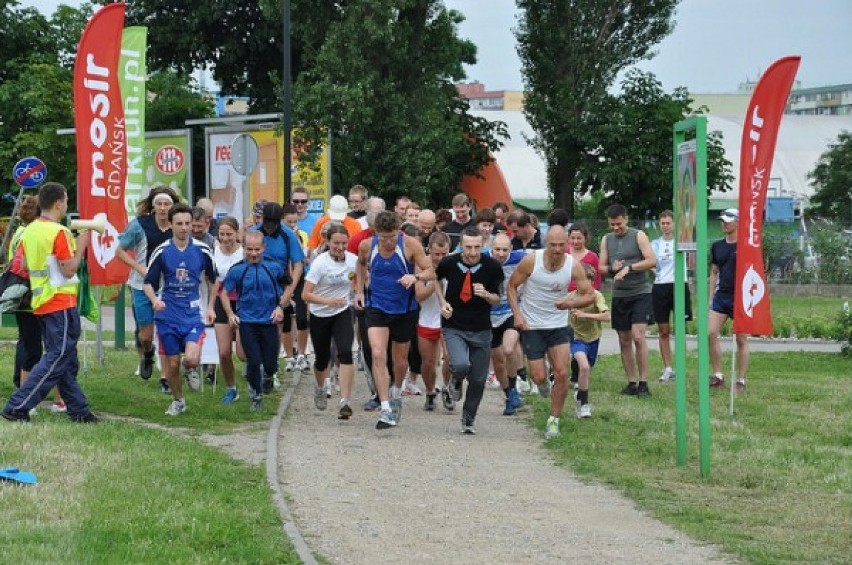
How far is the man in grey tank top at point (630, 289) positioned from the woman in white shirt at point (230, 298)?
3785mm

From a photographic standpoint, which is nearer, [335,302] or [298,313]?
[335,302]

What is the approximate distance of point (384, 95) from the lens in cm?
3331

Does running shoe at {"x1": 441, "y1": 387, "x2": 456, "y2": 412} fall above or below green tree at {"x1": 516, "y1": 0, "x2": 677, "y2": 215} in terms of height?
below

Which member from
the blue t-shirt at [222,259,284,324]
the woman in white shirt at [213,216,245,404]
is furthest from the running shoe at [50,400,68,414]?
the blue t-shirt at [222,259,284,324]

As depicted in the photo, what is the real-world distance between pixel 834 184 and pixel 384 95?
4212 centimetres

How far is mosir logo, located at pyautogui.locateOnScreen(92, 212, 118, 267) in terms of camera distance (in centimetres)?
1562

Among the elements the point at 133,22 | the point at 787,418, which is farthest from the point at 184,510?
the point at 133,22

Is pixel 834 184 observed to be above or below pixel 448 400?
above

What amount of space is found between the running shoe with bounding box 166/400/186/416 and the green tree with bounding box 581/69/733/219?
96.7 feet

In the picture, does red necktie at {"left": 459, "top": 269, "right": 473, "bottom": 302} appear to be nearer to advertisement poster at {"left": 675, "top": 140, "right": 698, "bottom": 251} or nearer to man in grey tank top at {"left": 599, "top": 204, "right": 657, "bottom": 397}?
advertisement poster at {"left": 675, "top": 140, "right": 698, "bottom": 251}

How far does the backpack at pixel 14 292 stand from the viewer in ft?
41.4

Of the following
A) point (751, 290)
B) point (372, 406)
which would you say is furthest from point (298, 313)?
point (751, 290)

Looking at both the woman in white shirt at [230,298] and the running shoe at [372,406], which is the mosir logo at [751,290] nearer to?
the running shoe at [372,406]

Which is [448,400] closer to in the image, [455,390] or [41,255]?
[455,390]
